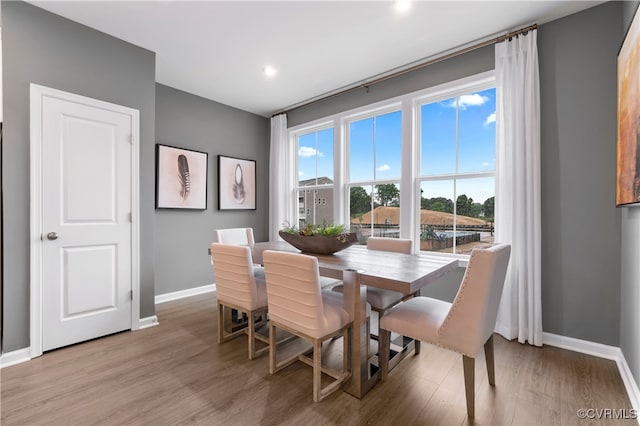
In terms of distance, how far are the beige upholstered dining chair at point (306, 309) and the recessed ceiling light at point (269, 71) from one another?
7.93 ft

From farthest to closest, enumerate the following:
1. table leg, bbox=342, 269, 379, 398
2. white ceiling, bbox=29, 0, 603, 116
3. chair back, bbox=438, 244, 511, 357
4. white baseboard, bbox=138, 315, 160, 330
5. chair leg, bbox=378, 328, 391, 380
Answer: white baseboard, bbox=138, 315, 160, 330, white ceiling, bbox=29, 0, 603, 116, chair leg, bbox=378, 328, 391, 380, table leg, bbox=342, 269, 379, 398, chair back, bbox=438, 244, 511, 357

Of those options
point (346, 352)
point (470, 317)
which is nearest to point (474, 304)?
point (470, 317)

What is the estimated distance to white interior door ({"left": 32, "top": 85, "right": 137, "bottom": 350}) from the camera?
7.71 feet

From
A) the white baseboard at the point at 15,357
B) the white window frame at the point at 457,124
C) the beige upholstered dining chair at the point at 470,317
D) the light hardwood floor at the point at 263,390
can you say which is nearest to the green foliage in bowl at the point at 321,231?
the beige upholstered dining chair at the point at 470,317

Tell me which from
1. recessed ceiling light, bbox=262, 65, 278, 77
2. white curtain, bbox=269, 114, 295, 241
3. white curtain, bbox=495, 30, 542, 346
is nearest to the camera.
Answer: white curtain, bbox=495, 30, 542, 346

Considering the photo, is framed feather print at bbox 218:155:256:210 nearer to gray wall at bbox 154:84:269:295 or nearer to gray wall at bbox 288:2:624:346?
gray wall at bbox 154:84:269:295

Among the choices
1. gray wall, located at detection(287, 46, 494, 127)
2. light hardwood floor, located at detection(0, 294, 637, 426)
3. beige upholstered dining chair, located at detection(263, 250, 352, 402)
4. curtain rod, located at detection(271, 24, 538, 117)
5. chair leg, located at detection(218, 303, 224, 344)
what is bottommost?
light hardwood floor, located at detection(0, 294, 637, 426)

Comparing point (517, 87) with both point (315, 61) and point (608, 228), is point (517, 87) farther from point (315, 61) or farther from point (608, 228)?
point (315, 61)

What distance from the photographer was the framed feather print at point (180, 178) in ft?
12.0

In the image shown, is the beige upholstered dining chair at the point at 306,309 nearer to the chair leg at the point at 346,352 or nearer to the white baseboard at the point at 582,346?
the chair leg at the point at 346,352

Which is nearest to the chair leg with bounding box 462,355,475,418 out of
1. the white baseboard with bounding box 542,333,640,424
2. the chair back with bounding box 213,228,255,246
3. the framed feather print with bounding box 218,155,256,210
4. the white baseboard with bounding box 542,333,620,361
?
the white baseboard with bounding box 542,333,640,424

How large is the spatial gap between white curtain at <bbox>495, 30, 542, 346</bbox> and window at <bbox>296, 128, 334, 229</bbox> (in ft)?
7.32

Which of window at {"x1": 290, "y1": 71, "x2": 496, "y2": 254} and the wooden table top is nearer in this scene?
the wooden table top

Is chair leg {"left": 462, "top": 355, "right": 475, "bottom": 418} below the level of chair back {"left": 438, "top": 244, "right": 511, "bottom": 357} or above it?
below
